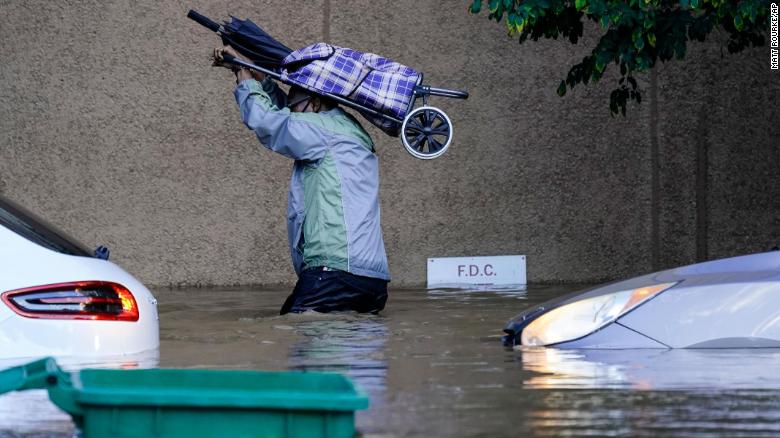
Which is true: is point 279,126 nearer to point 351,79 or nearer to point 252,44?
point 351,79

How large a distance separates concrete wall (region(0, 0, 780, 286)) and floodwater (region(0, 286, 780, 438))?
5.21 m

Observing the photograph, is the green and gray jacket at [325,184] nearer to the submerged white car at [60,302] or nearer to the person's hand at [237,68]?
the person's hand at [237,68]

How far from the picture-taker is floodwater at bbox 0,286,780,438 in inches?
186

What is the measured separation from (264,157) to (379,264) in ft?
17.6

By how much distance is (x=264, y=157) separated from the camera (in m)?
14.5

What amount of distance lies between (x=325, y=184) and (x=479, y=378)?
3.35 metres

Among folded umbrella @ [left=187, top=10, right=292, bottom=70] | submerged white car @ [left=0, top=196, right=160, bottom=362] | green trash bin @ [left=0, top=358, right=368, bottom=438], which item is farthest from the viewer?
folded umbrella @ [left=187, top=10, right=292, bottom=70]

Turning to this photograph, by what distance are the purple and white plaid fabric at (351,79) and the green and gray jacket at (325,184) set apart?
19 cm

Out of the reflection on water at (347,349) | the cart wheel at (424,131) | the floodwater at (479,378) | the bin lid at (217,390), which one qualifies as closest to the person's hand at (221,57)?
the cart wheel at (424,131)

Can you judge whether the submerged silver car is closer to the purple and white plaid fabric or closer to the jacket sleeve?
the jacket sleeve

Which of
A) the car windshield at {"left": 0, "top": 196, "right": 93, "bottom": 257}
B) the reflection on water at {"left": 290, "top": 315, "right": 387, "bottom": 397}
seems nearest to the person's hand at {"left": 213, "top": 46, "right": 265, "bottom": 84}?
the reflection on water at {"left": 290, "top": 315, "right": 387, "bottom": 397}

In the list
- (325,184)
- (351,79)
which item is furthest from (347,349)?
(351,79)

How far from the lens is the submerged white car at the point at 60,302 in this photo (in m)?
5.48

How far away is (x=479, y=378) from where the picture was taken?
19.7 ft
